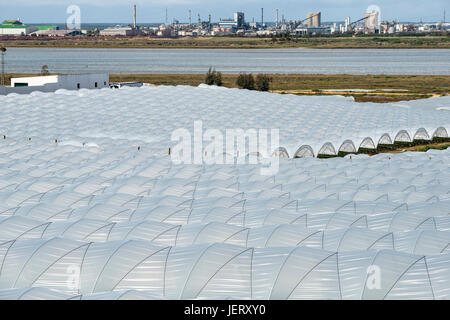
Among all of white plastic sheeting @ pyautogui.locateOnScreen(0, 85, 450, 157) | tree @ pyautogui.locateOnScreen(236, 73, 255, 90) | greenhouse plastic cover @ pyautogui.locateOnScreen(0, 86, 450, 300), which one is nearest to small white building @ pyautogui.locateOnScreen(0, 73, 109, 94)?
white plastic sheeting @ pyautogui.locateOnScreen(0, 85, 450, 157)

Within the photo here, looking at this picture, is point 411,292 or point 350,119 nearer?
point 411,292

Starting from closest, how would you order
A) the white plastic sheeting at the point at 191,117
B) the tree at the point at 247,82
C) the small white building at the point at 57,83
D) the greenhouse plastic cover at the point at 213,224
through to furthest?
the greenhouse plastic cover at the point at 213,224 → the white plastic sheeting at the point at 191,117 → the small white building at the point at 57,83 → the tree at the point at 247,82

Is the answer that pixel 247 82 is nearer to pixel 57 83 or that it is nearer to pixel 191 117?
pixel 57 83

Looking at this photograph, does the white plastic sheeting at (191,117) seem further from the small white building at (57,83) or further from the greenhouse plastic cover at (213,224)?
the small white building at (57,83)

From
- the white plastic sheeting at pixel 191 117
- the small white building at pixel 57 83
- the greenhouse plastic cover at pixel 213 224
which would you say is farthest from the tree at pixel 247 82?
the greenhouse plastic cover at pixel 213 224
